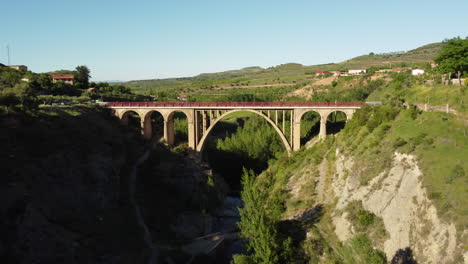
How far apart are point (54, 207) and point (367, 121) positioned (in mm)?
33203

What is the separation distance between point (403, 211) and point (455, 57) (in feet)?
85.8

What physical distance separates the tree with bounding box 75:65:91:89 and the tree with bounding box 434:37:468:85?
7269cm

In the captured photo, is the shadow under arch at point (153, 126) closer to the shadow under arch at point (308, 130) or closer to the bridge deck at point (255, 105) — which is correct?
the bridge deck at point (255, 105)

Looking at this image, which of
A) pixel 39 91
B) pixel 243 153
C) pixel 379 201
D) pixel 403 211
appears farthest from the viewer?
pixel 39 91

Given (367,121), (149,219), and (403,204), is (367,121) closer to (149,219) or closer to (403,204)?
(403,204)

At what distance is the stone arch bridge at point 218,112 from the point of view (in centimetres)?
4416

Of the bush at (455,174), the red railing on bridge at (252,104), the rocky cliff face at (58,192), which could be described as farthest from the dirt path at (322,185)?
the rocky cliff face at (58,192)

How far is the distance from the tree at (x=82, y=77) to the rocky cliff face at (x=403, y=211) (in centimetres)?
6867

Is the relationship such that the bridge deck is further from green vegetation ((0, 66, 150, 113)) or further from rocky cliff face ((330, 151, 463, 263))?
rocky cliff face ((330, 151, 463, 263))

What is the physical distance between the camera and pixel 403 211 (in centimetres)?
2300

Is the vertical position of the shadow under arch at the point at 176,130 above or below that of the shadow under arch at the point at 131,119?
below

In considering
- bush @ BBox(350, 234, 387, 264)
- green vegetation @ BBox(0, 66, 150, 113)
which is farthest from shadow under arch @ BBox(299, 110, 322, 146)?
green vegetation @ BBox(0, 66, 150, 113)

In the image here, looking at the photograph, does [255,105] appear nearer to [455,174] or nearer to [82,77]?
[455,174]

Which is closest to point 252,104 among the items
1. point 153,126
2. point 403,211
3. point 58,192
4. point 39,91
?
point 153,126
